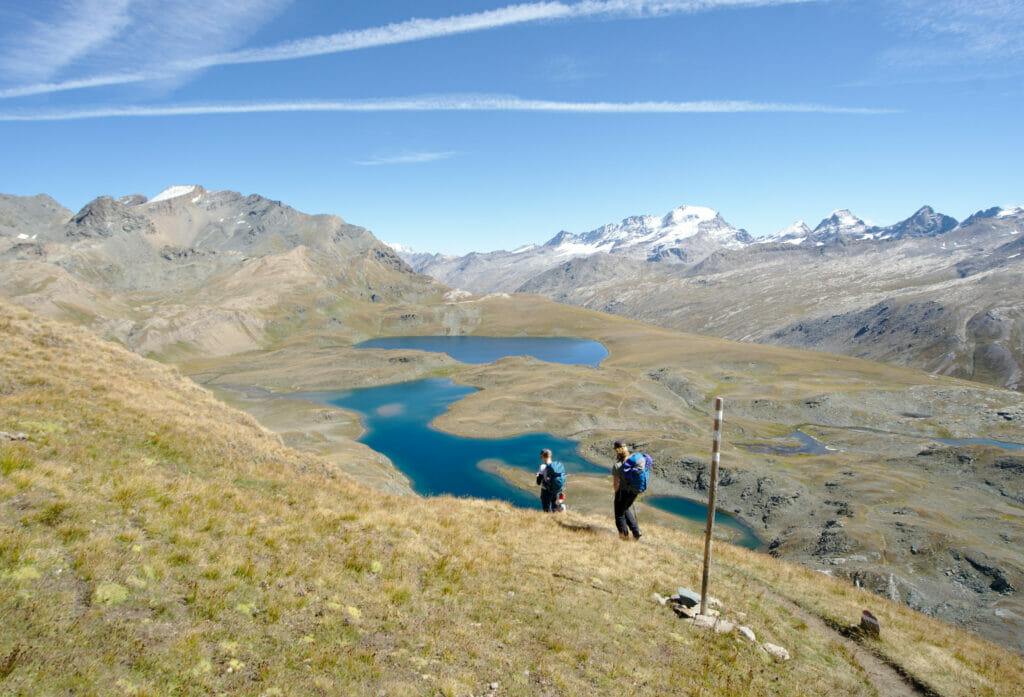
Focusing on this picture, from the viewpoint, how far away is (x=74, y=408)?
53.7ft

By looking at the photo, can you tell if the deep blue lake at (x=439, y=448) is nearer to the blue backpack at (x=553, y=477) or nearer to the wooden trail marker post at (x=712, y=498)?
the blue backpack at (x=553, y=477)

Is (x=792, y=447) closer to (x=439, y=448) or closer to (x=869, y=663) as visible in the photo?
(x=439, y=448)

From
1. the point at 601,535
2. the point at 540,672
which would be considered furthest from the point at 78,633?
the point at 601,535

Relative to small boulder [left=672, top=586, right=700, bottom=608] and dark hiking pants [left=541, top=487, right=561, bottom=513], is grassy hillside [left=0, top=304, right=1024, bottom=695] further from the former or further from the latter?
dark hiking pants [left=541, top=487, right=561, bottom=513]

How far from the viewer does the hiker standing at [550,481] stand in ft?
70.1

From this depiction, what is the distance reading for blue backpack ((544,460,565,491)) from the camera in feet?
70.0

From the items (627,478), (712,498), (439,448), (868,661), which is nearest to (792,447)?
(439,448)

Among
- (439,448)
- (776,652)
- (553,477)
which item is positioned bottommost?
(439,448)

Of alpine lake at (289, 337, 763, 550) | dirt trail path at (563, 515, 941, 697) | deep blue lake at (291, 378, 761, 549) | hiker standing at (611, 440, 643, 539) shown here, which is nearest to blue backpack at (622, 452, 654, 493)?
hiker standing at (611, 440, 643, 539)

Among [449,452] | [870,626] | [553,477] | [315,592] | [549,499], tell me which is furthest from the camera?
[449,452]

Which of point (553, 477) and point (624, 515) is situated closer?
point (624, 515)

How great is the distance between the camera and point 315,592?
10.8 meters

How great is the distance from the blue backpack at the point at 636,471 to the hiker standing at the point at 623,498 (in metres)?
0.17

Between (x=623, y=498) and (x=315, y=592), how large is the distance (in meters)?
10.9
